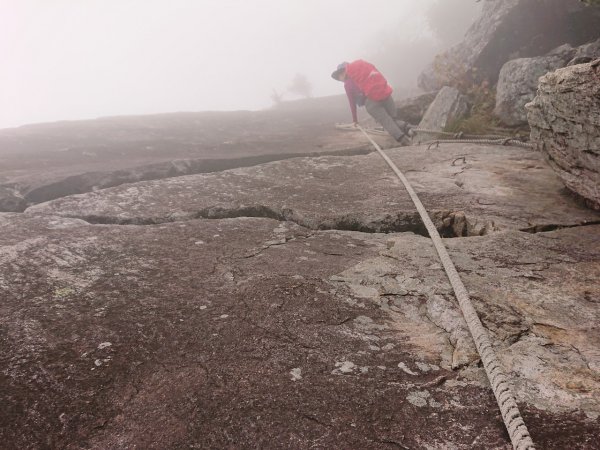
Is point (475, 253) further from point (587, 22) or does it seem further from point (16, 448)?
point (587, 22)

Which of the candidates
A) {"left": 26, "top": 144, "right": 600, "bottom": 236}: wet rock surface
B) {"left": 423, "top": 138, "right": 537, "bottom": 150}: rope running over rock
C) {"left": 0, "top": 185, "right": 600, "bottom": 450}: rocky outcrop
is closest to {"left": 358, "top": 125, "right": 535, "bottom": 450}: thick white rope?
{"left": 0, "top": 185, "right": 600, "bottom": 450}: rocky outcrop

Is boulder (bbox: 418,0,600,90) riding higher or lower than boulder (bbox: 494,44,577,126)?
higher

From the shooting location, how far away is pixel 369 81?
8.12 m

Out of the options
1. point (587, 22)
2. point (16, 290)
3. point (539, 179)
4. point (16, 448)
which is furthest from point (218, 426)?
point (587, 22)

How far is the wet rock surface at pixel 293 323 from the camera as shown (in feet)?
5.26

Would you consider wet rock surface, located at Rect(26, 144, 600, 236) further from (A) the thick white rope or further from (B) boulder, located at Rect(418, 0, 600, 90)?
(B) boulder, located at Rect(418, 0, 600, 90)

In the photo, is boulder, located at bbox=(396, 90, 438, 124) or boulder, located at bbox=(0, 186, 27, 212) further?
boulder, located at bbox=(396, 90, 438, 124)

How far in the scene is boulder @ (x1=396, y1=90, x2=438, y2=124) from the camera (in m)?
8.85

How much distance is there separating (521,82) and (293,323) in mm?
5730

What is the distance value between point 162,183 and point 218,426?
349cm

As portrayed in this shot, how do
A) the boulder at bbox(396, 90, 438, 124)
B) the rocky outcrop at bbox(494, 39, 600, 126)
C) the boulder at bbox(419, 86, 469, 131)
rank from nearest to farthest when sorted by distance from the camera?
1. the rocky outcrop at bbox(494, 39, 600, 126)
2. the boulder at bbox(419, 86, 469, 131)
3. the boulder at bbox(396, 90, 438, 124)

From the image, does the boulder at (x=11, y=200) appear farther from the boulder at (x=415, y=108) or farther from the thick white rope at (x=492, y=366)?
the boulder at (x=415, y=108)

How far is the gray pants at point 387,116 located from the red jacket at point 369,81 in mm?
141

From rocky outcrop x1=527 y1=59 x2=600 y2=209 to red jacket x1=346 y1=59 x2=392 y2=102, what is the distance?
14.4 ft
